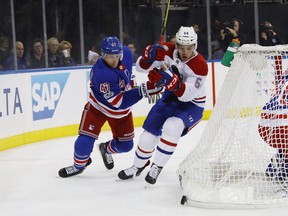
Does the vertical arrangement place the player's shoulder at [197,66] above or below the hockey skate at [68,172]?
above

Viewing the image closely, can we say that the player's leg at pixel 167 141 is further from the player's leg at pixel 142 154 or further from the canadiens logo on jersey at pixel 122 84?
the canadiens logo on jersey at pixel 122 84

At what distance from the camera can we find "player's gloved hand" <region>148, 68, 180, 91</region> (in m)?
4.61

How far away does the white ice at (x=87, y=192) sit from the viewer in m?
4.24

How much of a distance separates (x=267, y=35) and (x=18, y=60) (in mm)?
3677

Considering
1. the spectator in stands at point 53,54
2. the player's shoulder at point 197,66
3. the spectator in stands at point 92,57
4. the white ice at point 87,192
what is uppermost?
the player's shoulder at point 197,66

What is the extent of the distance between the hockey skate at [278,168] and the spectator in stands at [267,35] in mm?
5718

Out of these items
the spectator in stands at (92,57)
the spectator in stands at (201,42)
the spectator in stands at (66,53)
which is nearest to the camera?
the spectator in stands at (66,53)

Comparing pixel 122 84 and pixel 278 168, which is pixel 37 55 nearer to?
pixel 122 84

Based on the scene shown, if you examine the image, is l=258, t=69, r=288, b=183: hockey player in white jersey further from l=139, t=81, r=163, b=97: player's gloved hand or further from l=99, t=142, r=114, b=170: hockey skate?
l=99, t=142, r=114, b=170: hockey skate

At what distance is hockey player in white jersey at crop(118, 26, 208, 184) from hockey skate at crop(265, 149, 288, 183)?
596 mm

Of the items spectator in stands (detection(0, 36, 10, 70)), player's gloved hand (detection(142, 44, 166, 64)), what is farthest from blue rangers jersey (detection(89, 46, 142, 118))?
spectator in stands (detection(0, 36, 10, 70))

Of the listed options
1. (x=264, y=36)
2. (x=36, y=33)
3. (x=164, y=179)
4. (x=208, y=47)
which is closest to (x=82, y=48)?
(x=36, y=33)

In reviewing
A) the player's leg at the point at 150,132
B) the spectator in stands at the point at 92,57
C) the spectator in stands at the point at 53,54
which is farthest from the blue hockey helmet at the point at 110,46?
the spectator in stands at the point at 92,57

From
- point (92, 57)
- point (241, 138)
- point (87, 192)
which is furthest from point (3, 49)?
point (241, 138)
